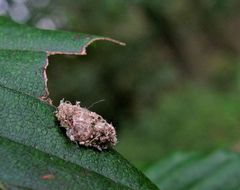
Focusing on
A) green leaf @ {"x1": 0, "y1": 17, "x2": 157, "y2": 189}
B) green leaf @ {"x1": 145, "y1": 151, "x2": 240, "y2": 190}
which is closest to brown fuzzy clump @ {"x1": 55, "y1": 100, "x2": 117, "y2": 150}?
green leaf @ {"x1": 0, "y1": 17, "x2": 157, "y2": 189}

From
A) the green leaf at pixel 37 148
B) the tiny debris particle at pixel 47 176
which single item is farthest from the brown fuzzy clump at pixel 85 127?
the tiny debris particle at pixel 47 176

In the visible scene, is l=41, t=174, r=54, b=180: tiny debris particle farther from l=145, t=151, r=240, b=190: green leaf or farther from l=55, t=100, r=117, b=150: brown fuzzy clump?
l=145, t=151, r=240, b=190: green leaf

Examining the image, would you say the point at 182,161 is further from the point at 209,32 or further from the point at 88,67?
the point at 209,32

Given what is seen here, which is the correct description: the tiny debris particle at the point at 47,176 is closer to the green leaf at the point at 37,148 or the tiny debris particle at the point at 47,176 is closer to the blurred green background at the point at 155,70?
the green leaf at the point at 37,148

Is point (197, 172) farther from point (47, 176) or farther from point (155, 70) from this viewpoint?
point (155, 70)

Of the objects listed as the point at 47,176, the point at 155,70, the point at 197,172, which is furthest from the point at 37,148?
the point at 155,70
